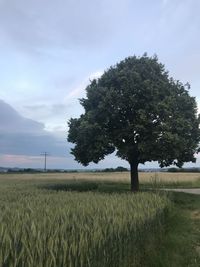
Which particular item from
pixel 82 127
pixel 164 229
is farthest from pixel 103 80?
pixel 164 229

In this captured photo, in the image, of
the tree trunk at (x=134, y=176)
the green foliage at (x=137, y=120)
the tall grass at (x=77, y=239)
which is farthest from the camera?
the tree trunk at (x=134, y=176)

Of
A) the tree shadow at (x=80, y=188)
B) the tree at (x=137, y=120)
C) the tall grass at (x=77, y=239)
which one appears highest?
the tree at (x=137, y=120)

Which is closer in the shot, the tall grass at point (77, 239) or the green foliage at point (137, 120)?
the tall grass at point (77, 239)

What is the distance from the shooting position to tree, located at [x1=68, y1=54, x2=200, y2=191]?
29.9 metres

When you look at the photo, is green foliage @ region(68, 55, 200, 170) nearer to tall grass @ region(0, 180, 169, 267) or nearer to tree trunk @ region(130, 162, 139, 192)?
tree trunk @ region(130, 162, 139, 192)

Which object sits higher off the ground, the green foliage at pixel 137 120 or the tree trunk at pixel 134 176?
the green foliage at pixel 137 120

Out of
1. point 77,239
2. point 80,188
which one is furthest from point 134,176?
point 77,239

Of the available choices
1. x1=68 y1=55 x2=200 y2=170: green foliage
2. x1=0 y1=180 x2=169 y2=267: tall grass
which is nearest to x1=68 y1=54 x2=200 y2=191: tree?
x1=68 y1=55 x2=200 y2=170: green foliage

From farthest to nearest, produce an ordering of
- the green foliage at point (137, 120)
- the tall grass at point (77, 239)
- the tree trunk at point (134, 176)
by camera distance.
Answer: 1. the tree trunk at point (134, 176)
2. the green foliage at point (137, 120)
3. the tall grass at point (77, 239)

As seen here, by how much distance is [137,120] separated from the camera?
30.2 meters

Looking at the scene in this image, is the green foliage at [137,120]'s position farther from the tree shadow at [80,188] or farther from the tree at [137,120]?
the tree shadow at [80,188]

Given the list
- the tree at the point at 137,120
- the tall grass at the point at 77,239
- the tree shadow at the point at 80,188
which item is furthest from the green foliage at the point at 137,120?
the tall grass at the point at 77,239

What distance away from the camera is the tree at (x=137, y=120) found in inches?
1176

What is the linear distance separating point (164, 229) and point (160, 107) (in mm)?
16444
